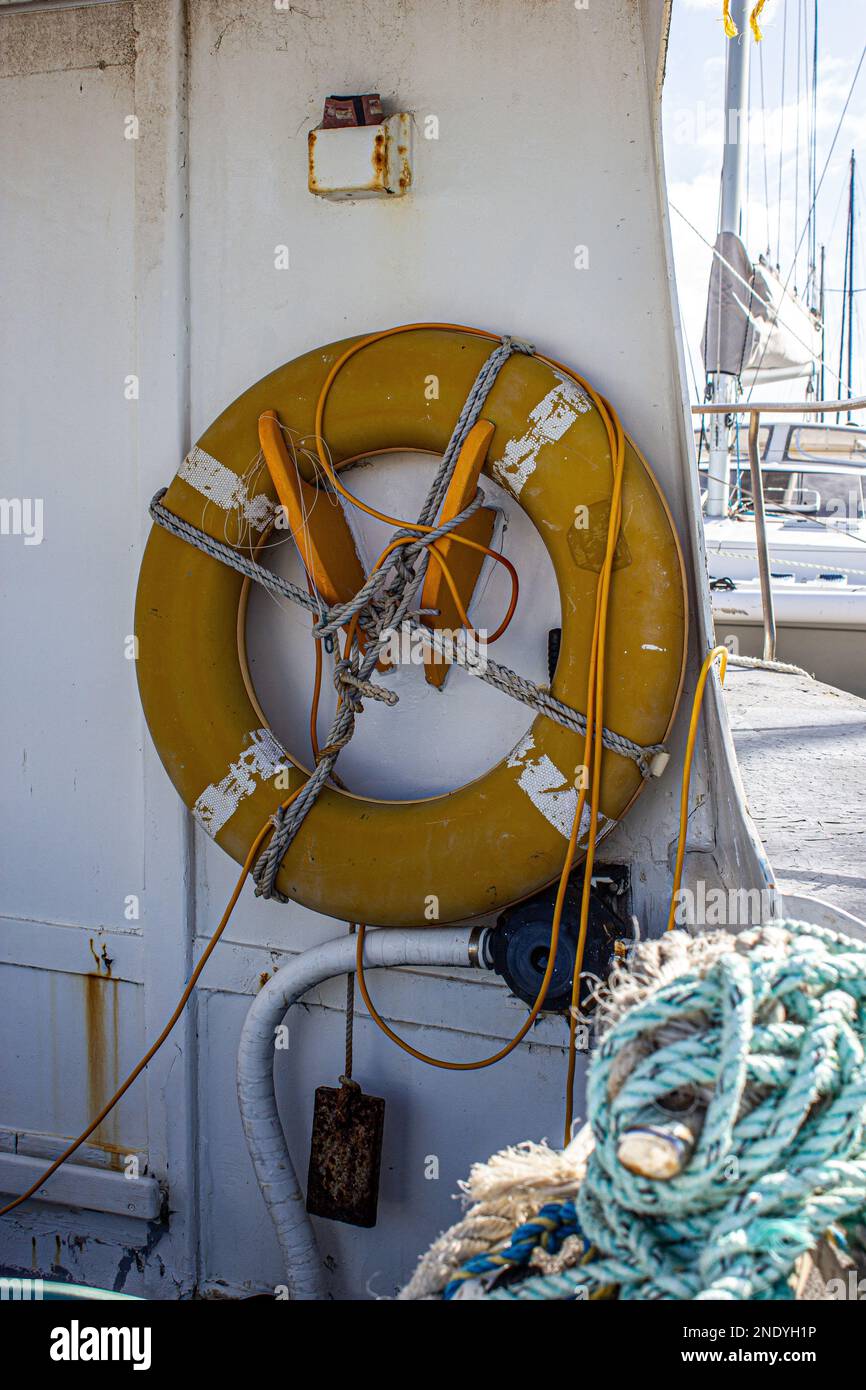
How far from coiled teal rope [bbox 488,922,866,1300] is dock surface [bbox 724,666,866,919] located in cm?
75

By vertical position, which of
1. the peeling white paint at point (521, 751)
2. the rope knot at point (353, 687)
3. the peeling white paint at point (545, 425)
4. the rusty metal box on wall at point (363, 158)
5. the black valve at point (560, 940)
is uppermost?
the rusty metal box on wall at point (363, 158)

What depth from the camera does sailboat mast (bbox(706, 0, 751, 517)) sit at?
5.86 meters

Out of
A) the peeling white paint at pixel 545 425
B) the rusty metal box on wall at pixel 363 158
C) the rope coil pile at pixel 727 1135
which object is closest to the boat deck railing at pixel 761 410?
the peeling white paint at pixel 545 425

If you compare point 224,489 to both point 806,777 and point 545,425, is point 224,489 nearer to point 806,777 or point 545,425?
point 545,425

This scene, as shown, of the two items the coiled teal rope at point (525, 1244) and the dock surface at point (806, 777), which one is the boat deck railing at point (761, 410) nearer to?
the dock surface at point (806, 777)

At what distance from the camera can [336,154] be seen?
1.79 metres

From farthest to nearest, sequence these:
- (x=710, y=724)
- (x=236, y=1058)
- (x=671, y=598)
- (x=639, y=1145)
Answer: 1. (x=236, y=1058)
2. (x=710, y=724)
3. (x=671, y=598)
4. (x=639, y=1145)

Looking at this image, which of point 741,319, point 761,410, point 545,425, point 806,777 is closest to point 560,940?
point 545,425

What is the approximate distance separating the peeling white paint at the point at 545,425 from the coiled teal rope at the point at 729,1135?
102cm

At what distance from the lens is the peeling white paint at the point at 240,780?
1.82m

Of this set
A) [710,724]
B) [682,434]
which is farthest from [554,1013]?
[682,434]

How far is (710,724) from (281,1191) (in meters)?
1.07

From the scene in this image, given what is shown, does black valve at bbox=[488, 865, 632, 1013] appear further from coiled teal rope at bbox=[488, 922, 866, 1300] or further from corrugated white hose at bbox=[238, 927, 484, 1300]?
coiled teal rope at bbox=[488, 922, 866, 1300]
